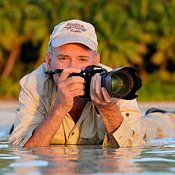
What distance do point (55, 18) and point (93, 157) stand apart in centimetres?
2609

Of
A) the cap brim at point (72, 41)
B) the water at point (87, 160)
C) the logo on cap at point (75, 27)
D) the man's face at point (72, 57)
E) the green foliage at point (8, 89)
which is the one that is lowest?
the water at point (87, 160)

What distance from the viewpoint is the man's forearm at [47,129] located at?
15.3 feet

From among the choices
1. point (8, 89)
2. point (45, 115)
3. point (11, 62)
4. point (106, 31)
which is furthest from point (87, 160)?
point (11, 62)

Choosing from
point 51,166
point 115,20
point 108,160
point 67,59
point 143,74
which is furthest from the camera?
point 143,74

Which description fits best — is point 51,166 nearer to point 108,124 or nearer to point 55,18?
point 108,124

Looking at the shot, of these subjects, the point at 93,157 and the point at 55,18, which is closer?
the point at 93,157

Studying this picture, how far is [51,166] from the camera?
152 inches

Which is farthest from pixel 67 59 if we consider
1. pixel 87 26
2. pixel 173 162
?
pixel 173 162

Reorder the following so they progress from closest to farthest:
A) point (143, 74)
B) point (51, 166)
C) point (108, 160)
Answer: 1. point (51, 166)
2. point (108, 160)
3. point (143, 74)

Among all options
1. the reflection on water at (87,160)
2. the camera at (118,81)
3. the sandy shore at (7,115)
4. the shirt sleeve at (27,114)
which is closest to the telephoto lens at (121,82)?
the camera at (118,81)

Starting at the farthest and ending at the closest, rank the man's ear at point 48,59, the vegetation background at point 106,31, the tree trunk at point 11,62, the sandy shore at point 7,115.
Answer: the tree trunk at point 11,62 < the vegetation background at point 106,31 < the sandy shore at point 7,115 < the man's ear at point 48,59

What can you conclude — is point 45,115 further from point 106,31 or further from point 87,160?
→ point 106,31

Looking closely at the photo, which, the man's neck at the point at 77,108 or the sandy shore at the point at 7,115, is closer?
the man's neck at the point at 77,108

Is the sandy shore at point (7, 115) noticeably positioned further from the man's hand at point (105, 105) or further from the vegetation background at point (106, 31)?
the vegetation background at point (106, 31)
